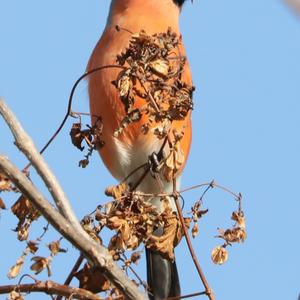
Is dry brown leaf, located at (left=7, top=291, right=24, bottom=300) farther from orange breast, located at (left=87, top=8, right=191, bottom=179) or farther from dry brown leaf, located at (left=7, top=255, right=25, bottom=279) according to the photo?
orange breast, located at (left=87, top=8, right=191, bottom=179)

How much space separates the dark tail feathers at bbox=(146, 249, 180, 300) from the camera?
3525 mm

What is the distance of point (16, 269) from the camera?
179cm

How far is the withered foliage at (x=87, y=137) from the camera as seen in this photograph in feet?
6.88

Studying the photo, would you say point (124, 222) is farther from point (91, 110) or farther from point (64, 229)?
point (91, 110)

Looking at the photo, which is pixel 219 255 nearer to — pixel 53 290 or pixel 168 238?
pixel 168 238

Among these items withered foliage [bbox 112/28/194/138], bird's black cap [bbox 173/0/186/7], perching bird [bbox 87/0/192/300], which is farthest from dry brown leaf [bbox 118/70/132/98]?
bird's black cap [bbox 173/0/186/7]

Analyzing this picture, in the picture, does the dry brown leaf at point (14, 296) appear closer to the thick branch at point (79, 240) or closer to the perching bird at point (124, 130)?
the thick branch at point (79, 240)

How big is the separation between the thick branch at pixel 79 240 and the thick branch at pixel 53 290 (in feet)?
0.41

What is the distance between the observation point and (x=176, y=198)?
5.86ft

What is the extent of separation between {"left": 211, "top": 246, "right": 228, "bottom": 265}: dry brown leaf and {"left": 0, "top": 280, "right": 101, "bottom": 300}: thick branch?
45cm

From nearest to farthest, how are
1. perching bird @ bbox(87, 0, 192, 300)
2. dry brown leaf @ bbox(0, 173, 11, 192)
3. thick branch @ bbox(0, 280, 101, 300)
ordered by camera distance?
thick branch @ bbox(0, 280, 101, 300) < dry brown leaf @ bbox(0, 173, 11, 192) < perching bird @ bbox(87, 0, 192, 300)

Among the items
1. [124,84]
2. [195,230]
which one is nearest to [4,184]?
[124,84]

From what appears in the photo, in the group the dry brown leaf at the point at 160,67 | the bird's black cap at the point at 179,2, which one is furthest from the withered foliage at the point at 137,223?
the bird's black cap at the point at 179,2

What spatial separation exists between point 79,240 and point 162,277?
2.21m
